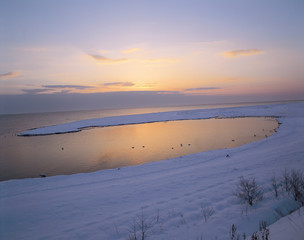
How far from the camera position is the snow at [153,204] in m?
4.08

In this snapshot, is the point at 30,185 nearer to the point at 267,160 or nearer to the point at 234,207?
the point at 234,207

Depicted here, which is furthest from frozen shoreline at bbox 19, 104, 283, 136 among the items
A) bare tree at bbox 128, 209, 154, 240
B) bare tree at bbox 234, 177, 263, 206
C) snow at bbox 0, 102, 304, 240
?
bare tree at bbox 234, 177, 263, 206

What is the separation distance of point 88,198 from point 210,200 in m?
4.25

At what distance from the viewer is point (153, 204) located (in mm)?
5449

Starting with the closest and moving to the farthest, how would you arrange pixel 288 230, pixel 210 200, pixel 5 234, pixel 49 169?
pixel 288 230 → pixel 5 234 → pixel 210 200 → pixel 49 169

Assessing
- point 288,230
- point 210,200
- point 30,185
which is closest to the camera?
point 288,230

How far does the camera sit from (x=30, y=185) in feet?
27.1

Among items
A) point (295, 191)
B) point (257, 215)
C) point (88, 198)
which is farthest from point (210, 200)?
→ point (88, 198)

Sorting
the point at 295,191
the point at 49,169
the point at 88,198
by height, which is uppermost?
the point at 295,191

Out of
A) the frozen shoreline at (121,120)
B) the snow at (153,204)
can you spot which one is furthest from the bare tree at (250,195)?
the frozen shoreline at (121,120)

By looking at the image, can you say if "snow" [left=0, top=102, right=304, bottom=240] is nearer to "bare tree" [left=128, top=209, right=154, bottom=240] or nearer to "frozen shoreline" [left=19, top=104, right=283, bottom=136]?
"bare tree" [left=128, top=209, right=154, bottom=240]

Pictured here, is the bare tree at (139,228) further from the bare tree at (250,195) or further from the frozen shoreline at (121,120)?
the frozen shoreline at (121,120)

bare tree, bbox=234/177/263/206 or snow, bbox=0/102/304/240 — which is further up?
bare tree, bbox=234/177/263/206

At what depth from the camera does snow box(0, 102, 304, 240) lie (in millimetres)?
4082
